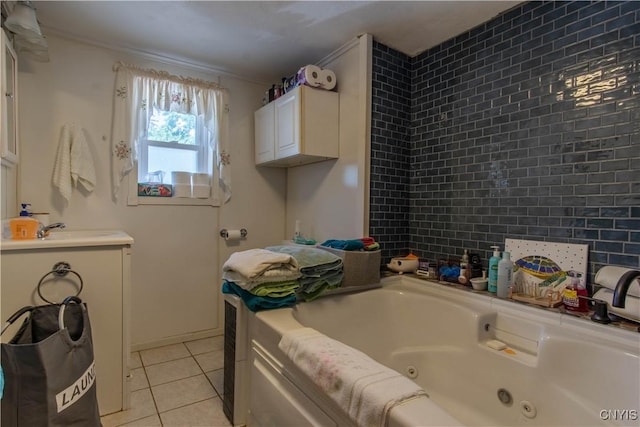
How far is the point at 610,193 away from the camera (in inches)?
60.3

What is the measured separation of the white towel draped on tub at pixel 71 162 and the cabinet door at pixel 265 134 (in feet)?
4.12

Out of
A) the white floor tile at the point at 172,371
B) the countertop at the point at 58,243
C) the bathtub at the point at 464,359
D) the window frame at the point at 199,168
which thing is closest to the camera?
the bathtub at the point at 464,359

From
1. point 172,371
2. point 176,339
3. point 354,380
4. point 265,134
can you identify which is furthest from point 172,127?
point 354,380

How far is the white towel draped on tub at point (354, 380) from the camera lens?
0.86m

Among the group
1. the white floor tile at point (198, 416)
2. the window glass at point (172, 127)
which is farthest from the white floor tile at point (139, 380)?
the window glass at point (172, 127)

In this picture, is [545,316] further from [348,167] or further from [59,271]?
[59,271]

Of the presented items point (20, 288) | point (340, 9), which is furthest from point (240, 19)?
point (20, 288)

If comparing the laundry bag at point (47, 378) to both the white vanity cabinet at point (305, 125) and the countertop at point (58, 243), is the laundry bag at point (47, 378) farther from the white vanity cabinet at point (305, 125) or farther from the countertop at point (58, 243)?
the white vanity cabinet at point (305, 125)

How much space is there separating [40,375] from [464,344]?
1823 millimetres

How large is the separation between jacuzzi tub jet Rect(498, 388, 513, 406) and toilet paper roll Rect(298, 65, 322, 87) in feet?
6.93

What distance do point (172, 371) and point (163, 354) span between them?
1.01 ft

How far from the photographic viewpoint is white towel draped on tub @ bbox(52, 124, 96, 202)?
2.18 metres

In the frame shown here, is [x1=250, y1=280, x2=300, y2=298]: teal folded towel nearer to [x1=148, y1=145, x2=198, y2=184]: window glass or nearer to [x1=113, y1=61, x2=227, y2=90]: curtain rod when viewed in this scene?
[x1=148, y1=145, x2=198, y2=184]: window glass

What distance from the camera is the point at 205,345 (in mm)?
2637
